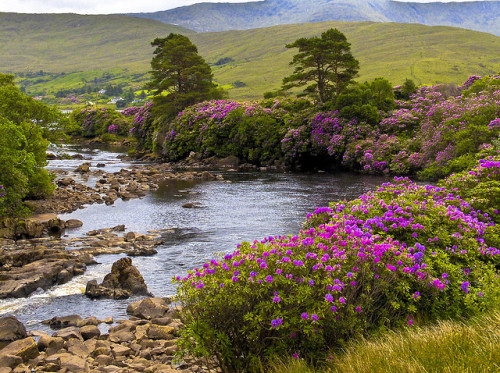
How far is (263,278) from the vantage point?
287 inches

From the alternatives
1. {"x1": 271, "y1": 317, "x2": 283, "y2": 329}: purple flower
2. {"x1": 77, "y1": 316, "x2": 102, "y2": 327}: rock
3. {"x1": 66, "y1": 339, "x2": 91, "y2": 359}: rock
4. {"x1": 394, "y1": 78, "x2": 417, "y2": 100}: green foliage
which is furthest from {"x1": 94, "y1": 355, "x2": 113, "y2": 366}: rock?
{"x1": 394, "y1": 78, "x2": 417, "y2": 100}: green foliage

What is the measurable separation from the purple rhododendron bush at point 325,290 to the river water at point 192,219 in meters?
8.35

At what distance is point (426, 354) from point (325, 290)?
6.04ft

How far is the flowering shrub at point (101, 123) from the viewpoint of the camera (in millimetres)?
97562

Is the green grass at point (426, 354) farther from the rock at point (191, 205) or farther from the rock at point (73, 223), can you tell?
the rock at point (191, 205)

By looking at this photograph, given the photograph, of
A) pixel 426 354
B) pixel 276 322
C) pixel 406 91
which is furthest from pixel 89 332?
pixel 406 91

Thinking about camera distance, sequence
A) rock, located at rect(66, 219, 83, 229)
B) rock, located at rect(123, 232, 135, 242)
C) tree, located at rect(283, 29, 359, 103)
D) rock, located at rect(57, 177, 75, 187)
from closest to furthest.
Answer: rock, located at rect(123, 232, 135, 242) → rock, located at rect(66, 219, 83, 229) → rock, located at rect(57, 177, 75, 187) → tree, located at rect(283, 29, 359, 103)

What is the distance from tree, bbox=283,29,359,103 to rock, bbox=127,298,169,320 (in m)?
37.7

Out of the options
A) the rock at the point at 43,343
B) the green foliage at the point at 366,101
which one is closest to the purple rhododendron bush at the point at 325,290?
the rock at the point at 43,343

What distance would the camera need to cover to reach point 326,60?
164ft

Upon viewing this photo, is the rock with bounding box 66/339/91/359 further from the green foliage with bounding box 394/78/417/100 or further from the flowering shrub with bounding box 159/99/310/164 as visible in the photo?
the green foliage with bounding box 394/78/417/100

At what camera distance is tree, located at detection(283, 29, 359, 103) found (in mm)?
48800

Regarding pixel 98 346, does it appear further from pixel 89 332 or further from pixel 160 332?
pixel 160 332

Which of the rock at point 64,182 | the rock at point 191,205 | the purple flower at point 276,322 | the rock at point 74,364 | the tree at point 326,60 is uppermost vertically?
the tree at point 326,60
